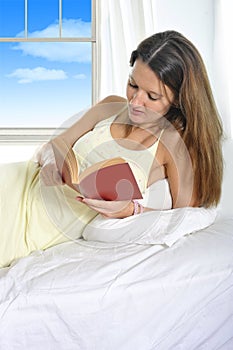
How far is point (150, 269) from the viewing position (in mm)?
1615

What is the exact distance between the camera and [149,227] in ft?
5.75

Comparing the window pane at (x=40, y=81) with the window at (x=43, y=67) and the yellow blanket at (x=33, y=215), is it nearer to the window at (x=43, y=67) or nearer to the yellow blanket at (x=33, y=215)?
the window at (x=43, y=67)

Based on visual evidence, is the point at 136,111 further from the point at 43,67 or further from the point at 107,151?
the point at 43,67

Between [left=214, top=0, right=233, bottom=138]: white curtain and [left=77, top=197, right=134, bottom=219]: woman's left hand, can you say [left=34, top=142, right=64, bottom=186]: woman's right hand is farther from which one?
[left=214, top=0, right=233, bottom=138]: white curtain

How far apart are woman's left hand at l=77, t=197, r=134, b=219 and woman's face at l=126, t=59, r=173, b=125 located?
0.30m

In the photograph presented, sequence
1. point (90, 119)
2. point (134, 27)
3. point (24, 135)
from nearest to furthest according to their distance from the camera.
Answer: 1. point (90, 119)
2. point (134, 27)
3. point (24, 135)

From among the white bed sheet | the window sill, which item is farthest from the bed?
the window sill

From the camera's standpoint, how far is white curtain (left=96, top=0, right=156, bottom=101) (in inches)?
130

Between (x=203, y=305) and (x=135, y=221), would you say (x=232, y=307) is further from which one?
(x=135, y=221)

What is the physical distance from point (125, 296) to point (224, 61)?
185cm

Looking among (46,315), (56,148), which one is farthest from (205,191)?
(46,315)

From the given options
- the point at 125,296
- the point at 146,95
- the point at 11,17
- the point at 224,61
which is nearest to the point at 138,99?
the point at 146,95

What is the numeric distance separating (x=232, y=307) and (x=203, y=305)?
0.33ft

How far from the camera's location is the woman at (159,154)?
184 centimetres
